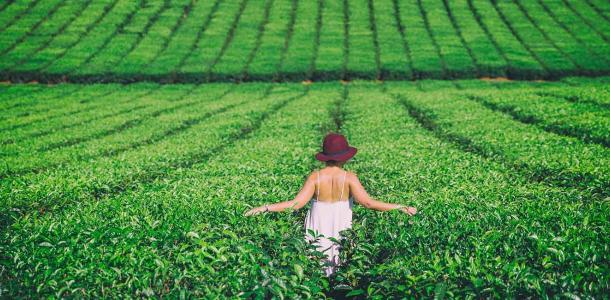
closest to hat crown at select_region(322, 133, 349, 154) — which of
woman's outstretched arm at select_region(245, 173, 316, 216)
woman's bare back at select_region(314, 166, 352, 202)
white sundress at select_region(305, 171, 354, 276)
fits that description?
woman's bare back at select_region(314, 166, 352, 202)

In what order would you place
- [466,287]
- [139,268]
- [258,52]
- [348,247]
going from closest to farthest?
[466,287] → [139,268] → [348,247] → [258,52]

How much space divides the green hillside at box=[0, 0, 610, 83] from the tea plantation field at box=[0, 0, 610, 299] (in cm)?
40

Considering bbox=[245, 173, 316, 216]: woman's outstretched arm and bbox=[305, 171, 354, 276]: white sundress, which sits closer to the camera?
bbox=[245, 173, 316, 216]: woman's outstretched arm

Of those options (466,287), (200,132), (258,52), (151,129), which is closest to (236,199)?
(466,287)

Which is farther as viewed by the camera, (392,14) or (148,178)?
(392,14)

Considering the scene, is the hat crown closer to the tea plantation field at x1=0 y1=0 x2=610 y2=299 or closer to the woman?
the woman

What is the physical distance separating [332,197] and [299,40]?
59.1 metres

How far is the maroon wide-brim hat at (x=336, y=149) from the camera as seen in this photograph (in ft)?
27.4

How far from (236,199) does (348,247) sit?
283cm

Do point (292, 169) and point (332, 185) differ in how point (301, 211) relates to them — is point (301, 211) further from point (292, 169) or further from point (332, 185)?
point (292, 169)

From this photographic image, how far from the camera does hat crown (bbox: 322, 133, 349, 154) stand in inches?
328

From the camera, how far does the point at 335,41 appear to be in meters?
65.6

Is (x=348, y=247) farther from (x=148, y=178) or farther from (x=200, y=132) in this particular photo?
(x=200, y=132)

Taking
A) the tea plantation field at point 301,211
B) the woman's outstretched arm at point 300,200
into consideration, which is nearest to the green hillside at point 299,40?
the tea plantation field at point 301,211
